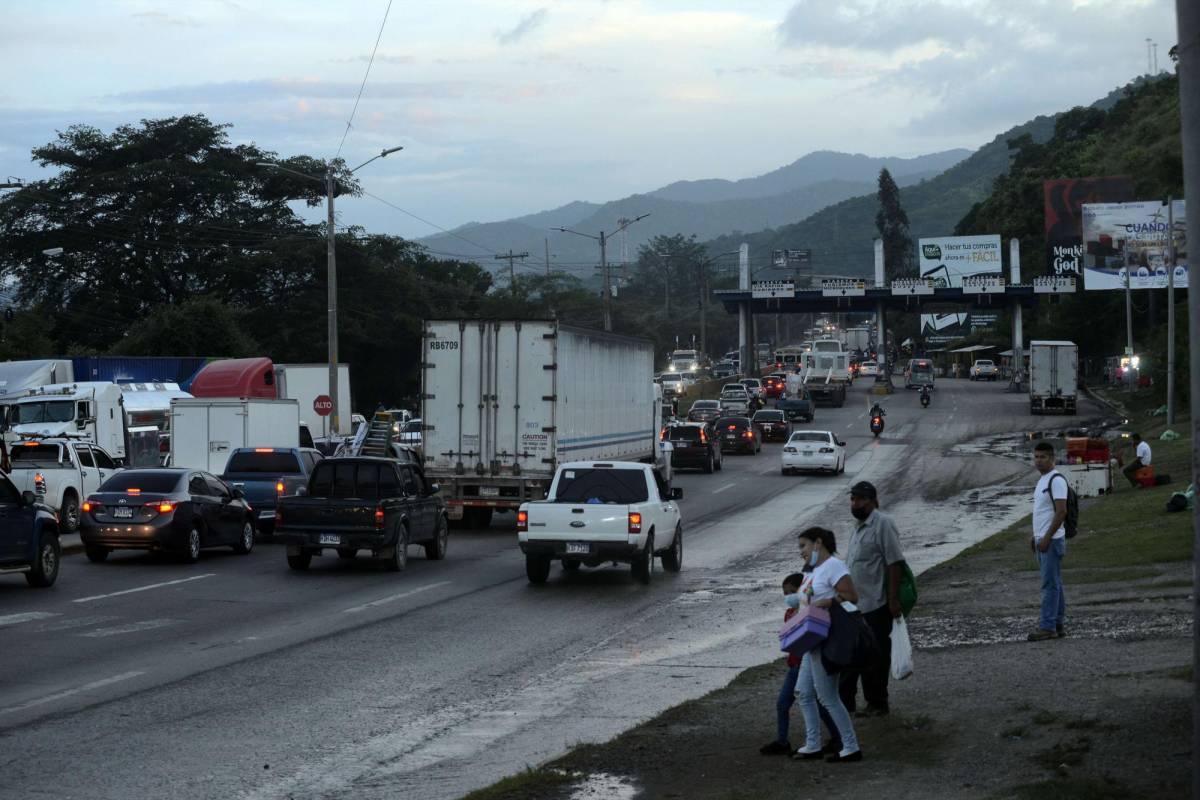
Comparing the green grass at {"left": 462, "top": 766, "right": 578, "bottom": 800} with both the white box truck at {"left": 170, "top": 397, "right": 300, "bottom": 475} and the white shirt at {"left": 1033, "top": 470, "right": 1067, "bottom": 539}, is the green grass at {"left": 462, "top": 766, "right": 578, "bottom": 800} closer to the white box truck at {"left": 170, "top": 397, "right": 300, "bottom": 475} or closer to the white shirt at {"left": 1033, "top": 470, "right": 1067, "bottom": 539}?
the white shirt at {"left": 1033, "top": 470, "right": 1067, "bottom": 539}

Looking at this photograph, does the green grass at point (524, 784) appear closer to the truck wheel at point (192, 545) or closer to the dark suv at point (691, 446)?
the truck wheel at point (192, 545)

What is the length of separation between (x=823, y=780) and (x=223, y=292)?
76.3 meters

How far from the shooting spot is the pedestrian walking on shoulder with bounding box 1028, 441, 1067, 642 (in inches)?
542

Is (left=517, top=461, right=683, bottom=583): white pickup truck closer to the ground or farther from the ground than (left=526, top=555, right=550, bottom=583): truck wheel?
farther from the ground

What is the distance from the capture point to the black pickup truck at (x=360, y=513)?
22703mm

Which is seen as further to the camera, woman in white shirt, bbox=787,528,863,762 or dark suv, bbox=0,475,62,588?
dark suv, bbox=0,475,62,588

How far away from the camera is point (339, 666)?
14.1 m

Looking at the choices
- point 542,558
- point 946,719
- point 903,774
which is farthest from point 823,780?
point 542,558

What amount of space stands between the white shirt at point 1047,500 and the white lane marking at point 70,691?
843cm

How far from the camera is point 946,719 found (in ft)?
34.2

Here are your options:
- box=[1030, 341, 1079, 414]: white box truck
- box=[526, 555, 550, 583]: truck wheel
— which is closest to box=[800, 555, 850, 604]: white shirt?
box=[526, 555, 550, 583]: truck wheel

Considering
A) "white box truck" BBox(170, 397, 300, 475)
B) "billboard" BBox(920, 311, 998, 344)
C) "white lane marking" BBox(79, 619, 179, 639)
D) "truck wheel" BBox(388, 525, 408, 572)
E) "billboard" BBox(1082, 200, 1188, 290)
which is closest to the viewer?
"white lane marking" BBox(79, 619, 179, 639)

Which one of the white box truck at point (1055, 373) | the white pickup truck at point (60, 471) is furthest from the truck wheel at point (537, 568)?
the white box truck at point (1055, 373)

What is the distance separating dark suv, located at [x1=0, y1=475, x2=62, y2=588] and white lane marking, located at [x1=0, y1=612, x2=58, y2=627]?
1873 mm
